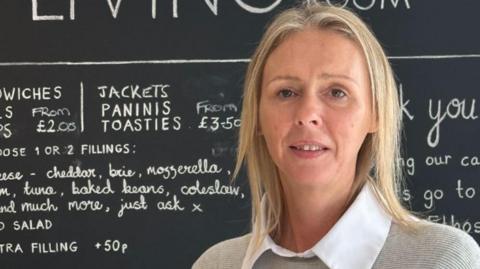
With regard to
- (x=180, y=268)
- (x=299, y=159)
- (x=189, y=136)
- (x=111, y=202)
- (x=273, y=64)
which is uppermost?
(x=273, y=64)

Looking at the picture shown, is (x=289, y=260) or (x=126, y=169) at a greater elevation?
(x=289, y=260)

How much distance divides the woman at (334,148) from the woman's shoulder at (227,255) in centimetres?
6

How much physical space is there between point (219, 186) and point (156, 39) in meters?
0.54

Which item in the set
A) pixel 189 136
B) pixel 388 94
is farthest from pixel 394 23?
pixel 388 94

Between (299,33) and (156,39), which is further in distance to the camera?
(156,39)

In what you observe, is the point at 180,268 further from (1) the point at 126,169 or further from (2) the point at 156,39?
(2) the point at 156,39

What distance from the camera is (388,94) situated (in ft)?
3.71

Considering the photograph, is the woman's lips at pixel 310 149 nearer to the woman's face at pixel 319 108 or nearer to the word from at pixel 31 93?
the woman's face at pixel 319 108

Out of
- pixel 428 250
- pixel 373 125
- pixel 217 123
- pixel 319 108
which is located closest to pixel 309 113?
pixel 319 108

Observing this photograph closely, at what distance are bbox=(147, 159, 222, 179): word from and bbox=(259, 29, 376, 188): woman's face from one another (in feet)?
3.76

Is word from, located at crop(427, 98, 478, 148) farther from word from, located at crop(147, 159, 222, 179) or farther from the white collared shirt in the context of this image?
the white collared shirt

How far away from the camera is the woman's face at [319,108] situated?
1.08 meters

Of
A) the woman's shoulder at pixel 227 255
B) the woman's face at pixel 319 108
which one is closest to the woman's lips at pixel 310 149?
the woman's face at pixel 319 108

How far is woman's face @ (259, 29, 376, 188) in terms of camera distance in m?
1.08
